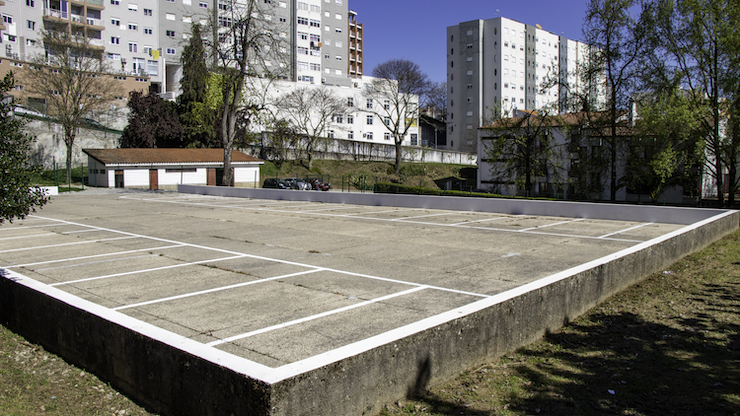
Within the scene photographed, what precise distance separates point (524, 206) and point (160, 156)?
39053 millimetres

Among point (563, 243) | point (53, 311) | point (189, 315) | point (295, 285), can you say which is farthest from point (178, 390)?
point (563, 243)

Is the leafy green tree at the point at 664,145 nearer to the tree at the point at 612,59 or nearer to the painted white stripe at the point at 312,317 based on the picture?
the tree at the point at 612,59

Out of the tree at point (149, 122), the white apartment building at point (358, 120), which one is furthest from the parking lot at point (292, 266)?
the white apartment building at point (358, 120)

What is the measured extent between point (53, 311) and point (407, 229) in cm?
1156

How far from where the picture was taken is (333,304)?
23.4ft

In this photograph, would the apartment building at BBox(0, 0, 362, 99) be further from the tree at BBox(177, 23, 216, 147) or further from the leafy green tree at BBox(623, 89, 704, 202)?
the leafy green tree at BBox(623, 89, 704, 202)

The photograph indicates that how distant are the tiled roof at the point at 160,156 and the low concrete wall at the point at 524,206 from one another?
68.9ft

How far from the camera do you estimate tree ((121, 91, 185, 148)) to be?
182 ft

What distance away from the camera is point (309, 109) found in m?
66.9

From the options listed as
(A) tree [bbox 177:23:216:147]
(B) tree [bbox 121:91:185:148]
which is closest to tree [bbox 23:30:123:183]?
(B) tree [bbox 121:91:185:148]

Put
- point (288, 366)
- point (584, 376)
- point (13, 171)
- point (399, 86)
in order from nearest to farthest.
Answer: point (288, 366) → point (584, 376) → point (13, 171) → point (399, 86)


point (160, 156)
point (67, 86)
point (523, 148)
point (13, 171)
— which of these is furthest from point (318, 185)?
point (13, 171)

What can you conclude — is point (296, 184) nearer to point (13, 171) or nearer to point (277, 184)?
point (277, 184)

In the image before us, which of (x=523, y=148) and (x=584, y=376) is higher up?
(x=523, y=148)
